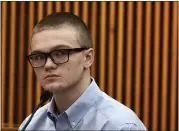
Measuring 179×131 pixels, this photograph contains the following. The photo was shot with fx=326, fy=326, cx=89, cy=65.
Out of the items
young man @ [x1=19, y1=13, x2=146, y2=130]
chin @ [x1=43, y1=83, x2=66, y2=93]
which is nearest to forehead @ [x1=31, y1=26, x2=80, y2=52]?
young man @ [x1=19, y1=13, x2=146, y2=130]

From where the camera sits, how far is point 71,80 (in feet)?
3.93

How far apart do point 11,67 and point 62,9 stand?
65cm

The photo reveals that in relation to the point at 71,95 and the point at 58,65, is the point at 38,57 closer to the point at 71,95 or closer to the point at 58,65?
the point at 58,65

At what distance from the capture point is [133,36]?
2648mm

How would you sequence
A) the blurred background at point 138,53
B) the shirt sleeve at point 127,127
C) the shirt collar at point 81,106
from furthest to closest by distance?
the blurred background at point 138,53
the shirt collar at point 81,106
the shirt sleeve at point 127,127

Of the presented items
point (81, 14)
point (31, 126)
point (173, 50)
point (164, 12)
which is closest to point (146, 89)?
point (173, 50)

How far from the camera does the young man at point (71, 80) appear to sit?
3.83 feet

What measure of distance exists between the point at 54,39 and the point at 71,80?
0.16 m

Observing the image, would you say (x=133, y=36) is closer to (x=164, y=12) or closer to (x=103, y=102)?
(x=164, y=12)

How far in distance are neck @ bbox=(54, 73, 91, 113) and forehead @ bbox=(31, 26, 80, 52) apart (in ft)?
0.49

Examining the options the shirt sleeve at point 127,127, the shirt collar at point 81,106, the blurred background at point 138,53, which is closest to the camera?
the shirt sleeve at point 127,127

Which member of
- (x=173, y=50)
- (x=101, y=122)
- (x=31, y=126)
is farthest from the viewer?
(x=173, y=50)

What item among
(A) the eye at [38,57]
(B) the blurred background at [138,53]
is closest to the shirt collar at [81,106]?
(A) the eye at [38,57]

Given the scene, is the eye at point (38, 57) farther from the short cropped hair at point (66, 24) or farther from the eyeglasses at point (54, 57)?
the short cropped hair at point (66, 24)
